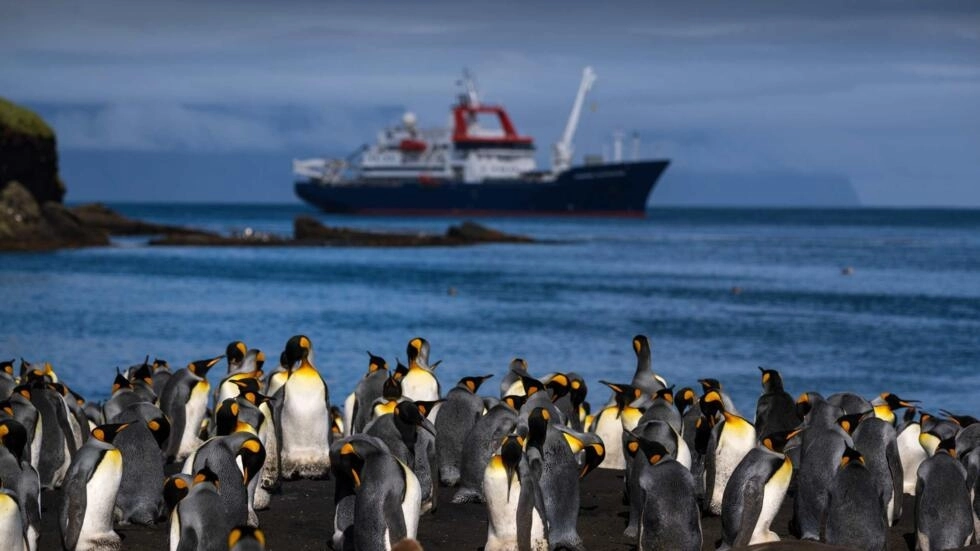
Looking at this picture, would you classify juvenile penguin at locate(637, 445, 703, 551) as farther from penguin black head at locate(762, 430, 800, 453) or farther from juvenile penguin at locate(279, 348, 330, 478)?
juvenile penguin at locate(279, 348, 330, 478)

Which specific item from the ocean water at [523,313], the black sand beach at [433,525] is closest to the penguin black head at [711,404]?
the black sand beach at [433,525]

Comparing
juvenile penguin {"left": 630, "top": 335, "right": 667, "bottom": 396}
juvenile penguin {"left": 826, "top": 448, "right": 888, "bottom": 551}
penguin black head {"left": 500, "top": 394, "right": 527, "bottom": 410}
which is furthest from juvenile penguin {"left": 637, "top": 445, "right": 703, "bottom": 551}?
juvenile penguin {"left": 630, "top": 335, "right": 667, "bottom": 396}

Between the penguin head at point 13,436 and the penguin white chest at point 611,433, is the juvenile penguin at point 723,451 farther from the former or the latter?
the penguin head at point 13,436

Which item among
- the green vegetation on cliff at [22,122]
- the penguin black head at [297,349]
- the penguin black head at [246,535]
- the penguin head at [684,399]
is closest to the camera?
the penguin black head at [246,535]

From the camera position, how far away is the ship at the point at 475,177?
104m

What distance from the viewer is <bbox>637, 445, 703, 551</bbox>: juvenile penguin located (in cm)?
729

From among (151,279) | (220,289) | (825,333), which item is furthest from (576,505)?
(151,279)

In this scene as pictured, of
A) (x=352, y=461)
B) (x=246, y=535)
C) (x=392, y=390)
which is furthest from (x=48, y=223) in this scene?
(x=246, y=535)

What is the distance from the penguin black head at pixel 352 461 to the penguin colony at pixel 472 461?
0.01 meters

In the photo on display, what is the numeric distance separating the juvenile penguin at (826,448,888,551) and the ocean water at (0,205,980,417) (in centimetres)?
944

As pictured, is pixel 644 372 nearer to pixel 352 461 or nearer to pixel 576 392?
pixel 576 392

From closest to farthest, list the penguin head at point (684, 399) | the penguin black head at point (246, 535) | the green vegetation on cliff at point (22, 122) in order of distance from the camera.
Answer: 1. the penguin black head at point (246, 535)
2. the penguin head at point (684, 399)
3. the green vegetation on cliff at point (22, 122)

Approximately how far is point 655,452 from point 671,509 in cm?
31

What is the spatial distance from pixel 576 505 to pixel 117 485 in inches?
97.2
